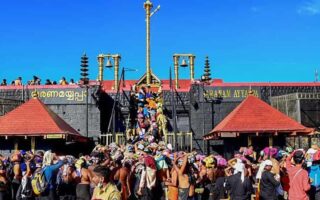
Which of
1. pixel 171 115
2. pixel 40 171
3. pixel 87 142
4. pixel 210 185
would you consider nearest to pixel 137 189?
pixel 210 185

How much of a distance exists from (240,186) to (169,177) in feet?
8.58

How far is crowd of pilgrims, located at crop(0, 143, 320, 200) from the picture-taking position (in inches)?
377

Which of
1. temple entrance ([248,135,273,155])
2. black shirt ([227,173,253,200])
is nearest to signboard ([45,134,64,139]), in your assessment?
temple entrance ([248,135,273,155])

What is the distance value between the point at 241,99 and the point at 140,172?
45.2 feet

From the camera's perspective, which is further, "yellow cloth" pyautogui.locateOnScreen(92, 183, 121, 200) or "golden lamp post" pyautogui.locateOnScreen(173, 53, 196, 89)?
"golden lamp post" pyautogui.locateOnScreen(173, 53, 196, 89)

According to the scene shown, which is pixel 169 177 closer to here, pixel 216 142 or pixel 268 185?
pixel 268 185

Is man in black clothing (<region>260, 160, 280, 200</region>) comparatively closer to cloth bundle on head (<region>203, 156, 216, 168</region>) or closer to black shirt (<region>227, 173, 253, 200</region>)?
black shirt (<region>227, 173, 253, 200</region>)

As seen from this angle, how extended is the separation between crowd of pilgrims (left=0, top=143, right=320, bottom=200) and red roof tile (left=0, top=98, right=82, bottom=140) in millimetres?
9331

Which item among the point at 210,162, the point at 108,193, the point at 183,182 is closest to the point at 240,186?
the point at 183,182

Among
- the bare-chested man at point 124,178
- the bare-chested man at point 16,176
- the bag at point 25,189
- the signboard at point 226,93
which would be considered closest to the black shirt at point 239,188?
the bare-chested man at point 124,178

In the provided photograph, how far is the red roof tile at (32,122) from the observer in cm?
2152

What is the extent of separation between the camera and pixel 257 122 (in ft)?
71.1

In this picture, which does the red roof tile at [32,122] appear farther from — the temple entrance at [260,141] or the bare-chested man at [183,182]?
the bare-chested man at [183,182]

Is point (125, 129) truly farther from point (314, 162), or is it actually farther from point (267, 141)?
point (314, 162)
